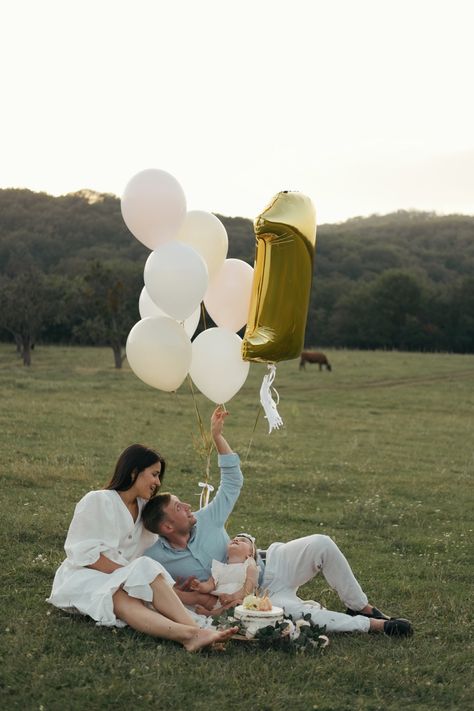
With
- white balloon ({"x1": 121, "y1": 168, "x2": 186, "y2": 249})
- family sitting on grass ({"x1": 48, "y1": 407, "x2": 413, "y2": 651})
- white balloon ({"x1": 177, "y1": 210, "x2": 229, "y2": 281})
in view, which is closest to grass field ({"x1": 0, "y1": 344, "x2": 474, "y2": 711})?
family sitting on grass ({"x1": 48, "y1": 407, "x2": 413, "y2": 651})

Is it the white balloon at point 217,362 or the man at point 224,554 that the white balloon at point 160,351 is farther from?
the man at point 224,554

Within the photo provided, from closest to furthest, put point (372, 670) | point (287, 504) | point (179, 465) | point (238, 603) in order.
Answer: point (372, 670) → point (238, 603) → point (287, 504) → point (179, 465)

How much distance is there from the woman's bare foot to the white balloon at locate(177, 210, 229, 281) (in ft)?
9.64

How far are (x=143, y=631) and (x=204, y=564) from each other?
0.82 metres

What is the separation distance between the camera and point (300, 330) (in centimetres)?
667

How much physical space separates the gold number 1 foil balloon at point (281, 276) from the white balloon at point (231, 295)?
0.61m

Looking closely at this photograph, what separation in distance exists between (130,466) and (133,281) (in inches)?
1753

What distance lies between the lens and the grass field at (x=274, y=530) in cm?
500

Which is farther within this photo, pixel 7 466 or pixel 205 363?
pixel 7 466

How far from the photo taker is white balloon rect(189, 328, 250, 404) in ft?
23.2

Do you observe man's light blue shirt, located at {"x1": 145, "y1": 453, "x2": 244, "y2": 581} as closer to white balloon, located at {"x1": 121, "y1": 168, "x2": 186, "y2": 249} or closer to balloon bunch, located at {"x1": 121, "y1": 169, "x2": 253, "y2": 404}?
balloon bunch, located at {"x1": 121, "y1": 169, "x2": 253, "y2": 404}

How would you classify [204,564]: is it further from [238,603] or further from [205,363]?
[205,363]

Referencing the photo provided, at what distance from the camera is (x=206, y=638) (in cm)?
552

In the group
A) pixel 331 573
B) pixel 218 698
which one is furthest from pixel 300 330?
pixel 218 698
